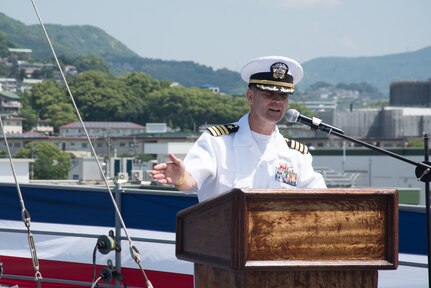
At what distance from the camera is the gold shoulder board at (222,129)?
5.01 metres

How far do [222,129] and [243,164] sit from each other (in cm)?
19

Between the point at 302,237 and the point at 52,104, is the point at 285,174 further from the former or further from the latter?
the point at 52,104

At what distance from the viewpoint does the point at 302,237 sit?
3.83 metres

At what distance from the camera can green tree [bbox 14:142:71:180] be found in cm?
13200

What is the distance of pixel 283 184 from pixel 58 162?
135 m

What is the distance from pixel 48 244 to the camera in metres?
7.57

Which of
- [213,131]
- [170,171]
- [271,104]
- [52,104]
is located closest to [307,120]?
[271,104]

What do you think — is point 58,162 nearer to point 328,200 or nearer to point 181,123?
point 181,123

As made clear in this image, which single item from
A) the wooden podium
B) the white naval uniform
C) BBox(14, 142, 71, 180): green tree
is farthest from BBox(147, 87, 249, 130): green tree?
the wooden podium

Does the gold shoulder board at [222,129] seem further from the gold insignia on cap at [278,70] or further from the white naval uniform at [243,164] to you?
the gold insignia on cap at [278,70]

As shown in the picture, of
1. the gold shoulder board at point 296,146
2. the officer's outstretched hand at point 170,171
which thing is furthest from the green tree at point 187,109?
the officer's outstretched hand at point 170,171

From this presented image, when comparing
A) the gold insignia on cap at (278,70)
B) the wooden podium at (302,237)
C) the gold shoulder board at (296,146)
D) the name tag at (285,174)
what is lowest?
the wooden podium at (302,237)

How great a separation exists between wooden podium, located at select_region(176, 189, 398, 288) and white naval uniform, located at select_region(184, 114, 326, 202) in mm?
917

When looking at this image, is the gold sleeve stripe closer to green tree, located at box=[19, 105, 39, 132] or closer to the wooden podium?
the wooden podium
